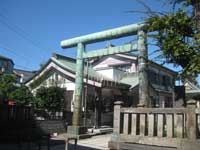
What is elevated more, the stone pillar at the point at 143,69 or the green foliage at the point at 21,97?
the stone pillar at the point at 143,69

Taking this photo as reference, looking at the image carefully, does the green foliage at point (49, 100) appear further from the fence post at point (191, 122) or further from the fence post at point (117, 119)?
the fence post at point (191, 122)

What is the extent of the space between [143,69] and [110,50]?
2647 millimetres

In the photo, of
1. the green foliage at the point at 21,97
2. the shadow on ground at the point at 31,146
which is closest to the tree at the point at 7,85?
the green foliage at the point at 21,97

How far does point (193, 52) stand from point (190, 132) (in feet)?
8.64

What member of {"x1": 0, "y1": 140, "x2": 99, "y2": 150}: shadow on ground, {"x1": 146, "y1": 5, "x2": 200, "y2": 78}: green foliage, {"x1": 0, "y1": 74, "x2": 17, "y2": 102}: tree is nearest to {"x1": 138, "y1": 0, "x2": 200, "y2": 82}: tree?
{"x1": 146, "y1": 5, "x2": 200, "y2": 78}: green foliage

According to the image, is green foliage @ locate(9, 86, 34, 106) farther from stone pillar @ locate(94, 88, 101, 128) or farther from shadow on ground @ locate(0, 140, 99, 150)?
shadow on ground @ locate(0, 140, 99, 150)

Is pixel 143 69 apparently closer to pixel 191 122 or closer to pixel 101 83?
pixel 191 122

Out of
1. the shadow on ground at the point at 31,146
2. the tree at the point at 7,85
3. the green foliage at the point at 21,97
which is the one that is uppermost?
the tree at the point at 7,85

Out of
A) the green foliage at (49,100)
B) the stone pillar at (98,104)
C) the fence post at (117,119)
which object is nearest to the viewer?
the fence post at (117,119)

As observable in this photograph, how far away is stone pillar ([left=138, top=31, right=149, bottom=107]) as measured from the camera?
10352mm

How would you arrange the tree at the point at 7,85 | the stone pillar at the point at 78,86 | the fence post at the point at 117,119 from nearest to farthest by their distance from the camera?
the fence post at the point at 117,119, the stone pillar at the point at 78,86, the tree at the point at 7,85

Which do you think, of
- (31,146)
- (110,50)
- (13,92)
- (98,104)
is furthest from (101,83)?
(31,146)

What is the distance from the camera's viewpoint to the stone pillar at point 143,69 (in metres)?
10.4

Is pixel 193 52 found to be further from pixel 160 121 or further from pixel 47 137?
pixel 47 137
